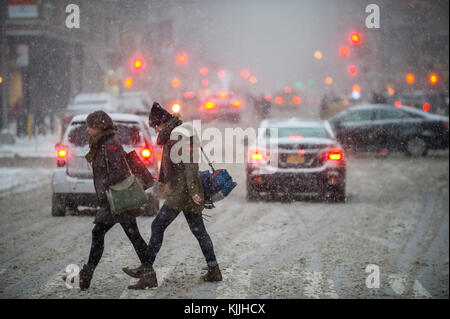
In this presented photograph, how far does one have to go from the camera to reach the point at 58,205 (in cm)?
1115

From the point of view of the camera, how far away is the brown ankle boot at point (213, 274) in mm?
6930

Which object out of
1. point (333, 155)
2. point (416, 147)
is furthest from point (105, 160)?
point (416, 147)

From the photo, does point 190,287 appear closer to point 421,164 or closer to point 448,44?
point 421,164

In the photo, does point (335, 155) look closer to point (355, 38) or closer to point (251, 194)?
point (251, 194)

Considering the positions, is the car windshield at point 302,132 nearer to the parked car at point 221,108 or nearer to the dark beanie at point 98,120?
the dark beanie at point 98,120

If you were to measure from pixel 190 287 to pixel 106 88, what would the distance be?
1669 inches

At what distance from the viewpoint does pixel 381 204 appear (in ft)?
46.1

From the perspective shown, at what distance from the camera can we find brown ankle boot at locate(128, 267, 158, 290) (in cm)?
657

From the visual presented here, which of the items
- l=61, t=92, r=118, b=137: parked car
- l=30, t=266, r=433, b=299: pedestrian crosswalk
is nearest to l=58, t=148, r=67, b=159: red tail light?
l=30, t=266, r=433, b=299: pedestrian crosswalk

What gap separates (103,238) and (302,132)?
316 inches

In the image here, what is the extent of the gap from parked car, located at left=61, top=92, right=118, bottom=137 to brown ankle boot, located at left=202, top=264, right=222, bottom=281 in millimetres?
16191

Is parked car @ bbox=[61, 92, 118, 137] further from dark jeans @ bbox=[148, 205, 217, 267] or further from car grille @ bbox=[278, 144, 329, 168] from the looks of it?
dark jeans @ bbox=[148, 205, 217, 267]

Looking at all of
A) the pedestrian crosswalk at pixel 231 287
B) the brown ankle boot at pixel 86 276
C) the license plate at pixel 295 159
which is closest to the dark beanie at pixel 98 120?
the brown ankle boot at pixel 86 276
